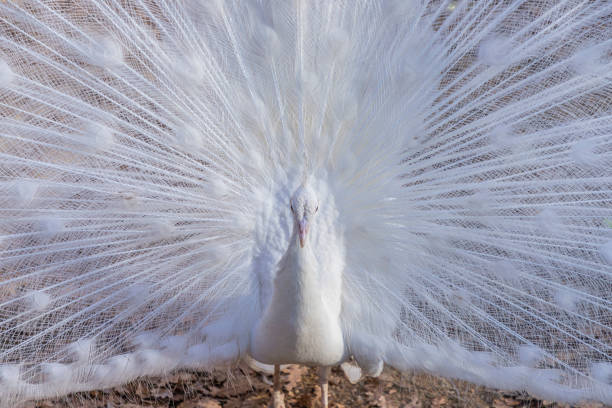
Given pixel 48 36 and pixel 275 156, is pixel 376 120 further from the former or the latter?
pixel 48 36

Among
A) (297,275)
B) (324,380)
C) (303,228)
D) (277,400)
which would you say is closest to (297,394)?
(277,400)

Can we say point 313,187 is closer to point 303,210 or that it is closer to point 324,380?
point 303,210

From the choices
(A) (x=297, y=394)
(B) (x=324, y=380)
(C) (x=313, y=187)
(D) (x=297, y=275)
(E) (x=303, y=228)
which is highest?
(C) (x=313, y=187)

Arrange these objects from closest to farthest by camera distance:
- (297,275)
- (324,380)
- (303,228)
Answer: (303,228) → (297,275) → (324,380)

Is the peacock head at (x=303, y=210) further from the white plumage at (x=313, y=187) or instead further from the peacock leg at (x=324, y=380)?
the peacock leg at (x=324, y=380)

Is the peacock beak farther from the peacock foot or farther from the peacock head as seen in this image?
the peacock foot

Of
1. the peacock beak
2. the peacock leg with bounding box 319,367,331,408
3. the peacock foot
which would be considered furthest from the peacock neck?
the peacock foot
